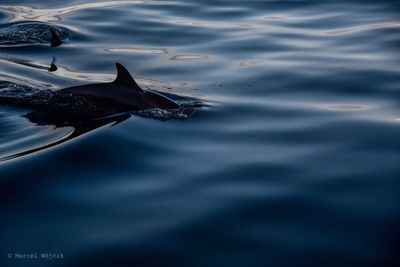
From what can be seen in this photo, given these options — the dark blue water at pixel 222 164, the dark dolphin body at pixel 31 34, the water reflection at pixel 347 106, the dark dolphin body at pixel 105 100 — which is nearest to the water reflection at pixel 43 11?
the dark dolphin body at pixel 31 34

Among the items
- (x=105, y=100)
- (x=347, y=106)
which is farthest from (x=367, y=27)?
(x=105, y=100)

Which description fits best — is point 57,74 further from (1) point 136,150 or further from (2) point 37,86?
(1) point 136,150

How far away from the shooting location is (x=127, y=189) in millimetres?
4445

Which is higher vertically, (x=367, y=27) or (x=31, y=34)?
(x=367, y=27)

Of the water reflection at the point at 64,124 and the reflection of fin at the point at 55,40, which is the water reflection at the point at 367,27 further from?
the water reflection at the point at 64,124

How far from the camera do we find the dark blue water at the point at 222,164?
373cm

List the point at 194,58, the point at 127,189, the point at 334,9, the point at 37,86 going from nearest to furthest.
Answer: the point at 127,189 → the point at 37,86 → the point at 194,58 → the point at 334,9

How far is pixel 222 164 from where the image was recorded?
16.1 feet

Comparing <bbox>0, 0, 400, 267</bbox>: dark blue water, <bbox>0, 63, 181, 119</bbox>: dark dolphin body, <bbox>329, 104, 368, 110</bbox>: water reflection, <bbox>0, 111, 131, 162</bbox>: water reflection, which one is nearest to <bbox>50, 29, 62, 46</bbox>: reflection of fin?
<bbox>0, 0, 400, 267</bbox>: dark blue water

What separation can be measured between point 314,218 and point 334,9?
→ 8.93m

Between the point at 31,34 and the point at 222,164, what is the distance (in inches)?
267

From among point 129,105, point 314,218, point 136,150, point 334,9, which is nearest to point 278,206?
point 314,218

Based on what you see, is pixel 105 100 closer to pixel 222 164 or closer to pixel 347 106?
pixel 222 164

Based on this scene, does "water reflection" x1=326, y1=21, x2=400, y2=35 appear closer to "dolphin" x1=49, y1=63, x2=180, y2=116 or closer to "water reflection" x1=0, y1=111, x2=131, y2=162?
"dolphin" x1=49, y1=63, x2=180, y2=116
